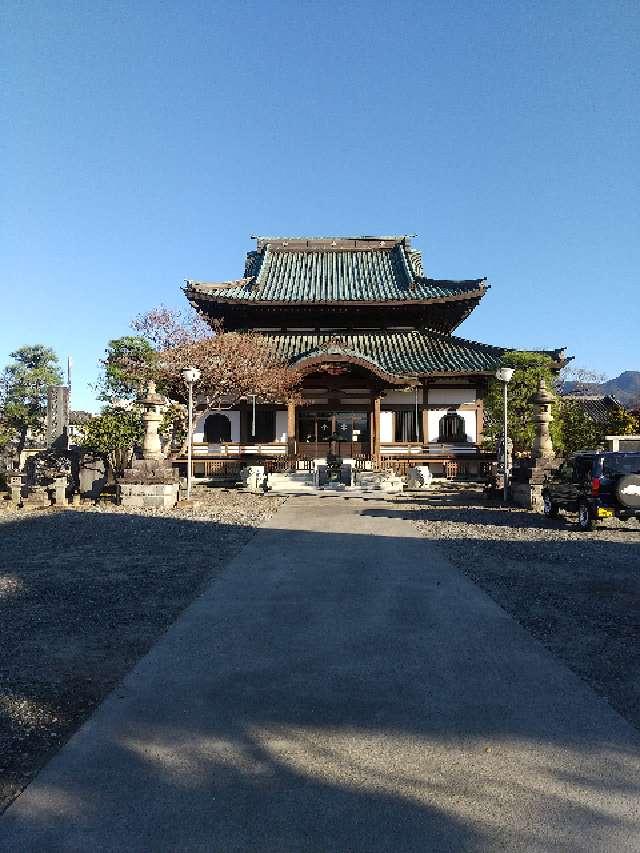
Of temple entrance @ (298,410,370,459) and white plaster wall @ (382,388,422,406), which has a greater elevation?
white plaster wall @ (382,388,422,406)

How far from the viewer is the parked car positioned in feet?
34.7

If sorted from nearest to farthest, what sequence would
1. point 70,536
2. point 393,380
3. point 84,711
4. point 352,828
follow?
point 352,828
point 84,711
point 70,536
point 393,380

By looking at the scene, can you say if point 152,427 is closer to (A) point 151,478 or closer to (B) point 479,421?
(A) point 151,478

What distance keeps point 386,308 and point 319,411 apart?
6.26 meters

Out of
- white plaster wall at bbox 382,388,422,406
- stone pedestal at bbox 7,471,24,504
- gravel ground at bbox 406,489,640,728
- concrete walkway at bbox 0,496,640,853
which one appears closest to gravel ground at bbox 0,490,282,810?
concrete walkway at bbox 0,496,640,853

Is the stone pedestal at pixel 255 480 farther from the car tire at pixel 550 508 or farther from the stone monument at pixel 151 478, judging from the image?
the car tire at pixel 550 508

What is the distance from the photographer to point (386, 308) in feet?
87.8

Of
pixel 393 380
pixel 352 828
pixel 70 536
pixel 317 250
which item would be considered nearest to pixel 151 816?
pixel 352 828

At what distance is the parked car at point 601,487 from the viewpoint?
10586 mm

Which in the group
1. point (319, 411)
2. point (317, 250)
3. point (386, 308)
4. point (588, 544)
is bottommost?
point (588, 544)

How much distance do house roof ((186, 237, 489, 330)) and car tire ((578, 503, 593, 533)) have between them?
16.6m

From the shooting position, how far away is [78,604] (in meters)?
5.70

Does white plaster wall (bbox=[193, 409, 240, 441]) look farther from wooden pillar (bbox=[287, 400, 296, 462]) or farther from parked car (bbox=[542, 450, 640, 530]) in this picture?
parked car (bbox=[542, 450, 640, 530])

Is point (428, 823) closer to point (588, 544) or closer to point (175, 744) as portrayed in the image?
point (175, 744)
